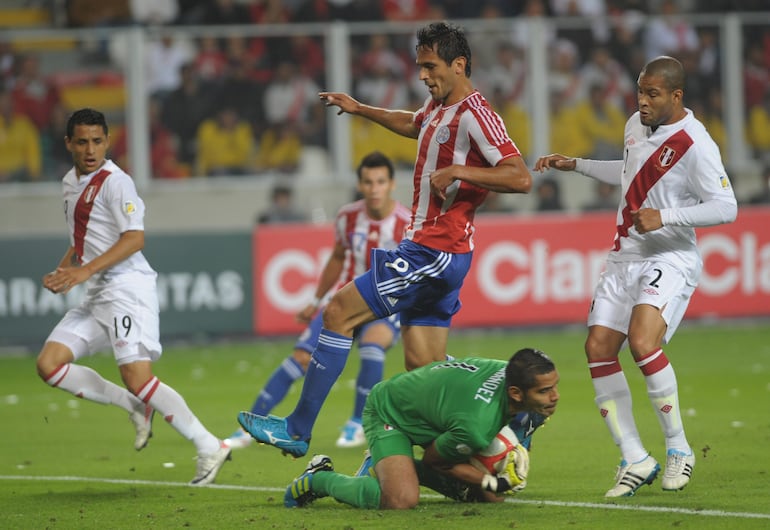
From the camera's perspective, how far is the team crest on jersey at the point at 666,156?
704 centimetres

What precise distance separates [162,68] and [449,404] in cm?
1182

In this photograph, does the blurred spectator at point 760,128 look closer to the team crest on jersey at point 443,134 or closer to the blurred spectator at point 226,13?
the blurred spectator at point 226,13

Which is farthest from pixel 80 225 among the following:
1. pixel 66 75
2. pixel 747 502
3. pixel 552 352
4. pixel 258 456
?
pixel 66 75

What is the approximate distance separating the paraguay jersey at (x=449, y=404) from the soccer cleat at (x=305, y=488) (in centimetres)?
40

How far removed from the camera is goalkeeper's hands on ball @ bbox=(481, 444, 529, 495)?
637cm

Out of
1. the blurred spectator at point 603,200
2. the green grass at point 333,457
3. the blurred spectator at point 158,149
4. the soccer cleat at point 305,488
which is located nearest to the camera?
the green grass at point 333,457

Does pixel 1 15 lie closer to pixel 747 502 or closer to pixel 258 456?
pixel 258 456

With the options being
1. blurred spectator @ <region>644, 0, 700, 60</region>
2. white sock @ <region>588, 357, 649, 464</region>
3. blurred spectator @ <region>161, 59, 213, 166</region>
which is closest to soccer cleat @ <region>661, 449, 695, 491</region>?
white sock @ <region>588, 357, 649, 464</region>

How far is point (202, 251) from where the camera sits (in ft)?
51.3

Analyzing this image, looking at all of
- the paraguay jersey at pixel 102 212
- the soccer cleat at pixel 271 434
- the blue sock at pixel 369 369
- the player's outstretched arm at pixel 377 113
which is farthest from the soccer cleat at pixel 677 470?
the paraguay jersey at pixel 102 212

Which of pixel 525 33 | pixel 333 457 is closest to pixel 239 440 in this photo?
pixel 333 457

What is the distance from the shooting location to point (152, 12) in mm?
19172

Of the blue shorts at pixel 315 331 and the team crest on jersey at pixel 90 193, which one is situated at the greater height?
the team crest on jersey at pixel 90 193

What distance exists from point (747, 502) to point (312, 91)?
1185cm
